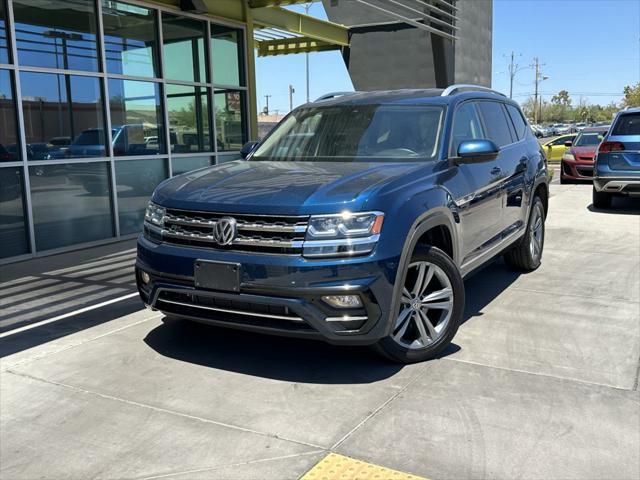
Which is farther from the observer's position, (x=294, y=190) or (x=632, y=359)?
(x=632, y=359)

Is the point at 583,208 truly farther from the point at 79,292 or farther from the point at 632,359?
the point at 79,292

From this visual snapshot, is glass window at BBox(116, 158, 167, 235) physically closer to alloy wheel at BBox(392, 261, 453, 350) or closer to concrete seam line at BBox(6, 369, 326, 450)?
concrete seam line at BBox(6, 369, 326, 450)

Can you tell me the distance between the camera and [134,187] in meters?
9.57

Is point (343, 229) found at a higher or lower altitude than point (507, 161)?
lower

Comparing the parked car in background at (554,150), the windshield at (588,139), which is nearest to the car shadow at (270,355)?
the windshield at (588,139)

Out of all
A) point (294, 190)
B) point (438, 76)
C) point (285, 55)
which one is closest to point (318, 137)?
point (294, 190)

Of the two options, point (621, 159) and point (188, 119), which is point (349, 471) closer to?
point (188, 119)

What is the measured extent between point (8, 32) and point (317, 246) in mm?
6032

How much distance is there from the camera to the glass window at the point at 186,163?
10.4 metres

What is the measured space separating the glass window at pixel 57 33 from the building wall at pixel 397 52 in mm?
17239

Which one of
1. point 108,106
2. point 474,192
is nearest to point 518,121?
point 474,192

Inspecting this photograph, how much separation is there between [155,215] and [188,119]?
688 cm

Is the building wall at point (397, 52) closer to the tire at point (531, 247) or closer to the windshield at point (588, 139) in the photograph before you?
the windshield at point (588, 139)

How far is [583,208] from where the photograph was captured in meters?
11.8
